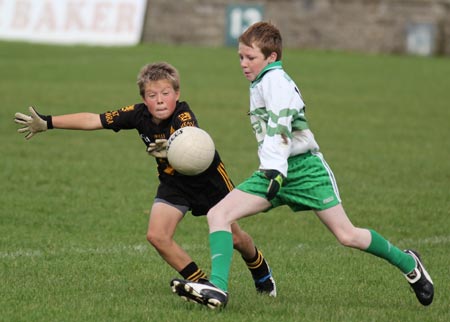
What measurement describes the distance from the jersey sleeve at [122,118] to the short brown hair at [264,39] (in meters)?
0.99

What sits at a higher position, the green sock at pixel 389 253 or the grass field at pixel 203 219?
the green sock at pixel 389 253

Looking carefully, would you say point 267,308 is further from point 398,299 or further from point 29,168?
point 29,168

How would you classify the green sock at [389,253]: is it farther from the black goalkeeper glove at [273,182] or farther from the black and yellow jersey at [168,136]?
the black and yellow jersey at [168,136]

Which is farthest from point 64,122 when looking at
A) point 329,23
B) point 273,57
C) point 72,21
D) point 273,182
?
point 329,23

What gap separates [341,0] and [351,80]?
10.8m

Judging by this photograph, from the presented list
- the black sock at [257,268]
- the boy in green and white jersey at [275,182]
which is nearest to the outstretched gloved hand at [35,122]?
the boy in green and white jersey at [275,182]

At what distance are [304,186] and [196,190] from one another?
2.81 ft

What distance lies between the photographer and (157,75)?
23.0 feet

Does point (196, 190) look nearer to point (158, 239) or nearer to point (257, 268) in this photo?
point (158, 239)

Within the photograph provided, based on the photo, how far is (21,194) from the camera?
1145cm

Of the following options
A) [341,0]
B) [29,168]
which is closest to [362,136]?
[29,168]

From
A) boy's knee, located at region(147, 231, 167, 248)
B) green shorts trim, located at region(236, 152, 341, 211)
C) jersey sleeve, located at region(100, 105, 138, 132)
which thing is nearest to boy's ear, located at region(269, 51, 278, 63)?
green shorts trim, located at region(236, 152, 341, 211)

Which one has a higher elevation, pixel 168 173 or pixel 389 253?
pixel 168 173

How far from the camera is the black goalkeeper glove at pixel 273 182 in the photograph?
20.5 feet
